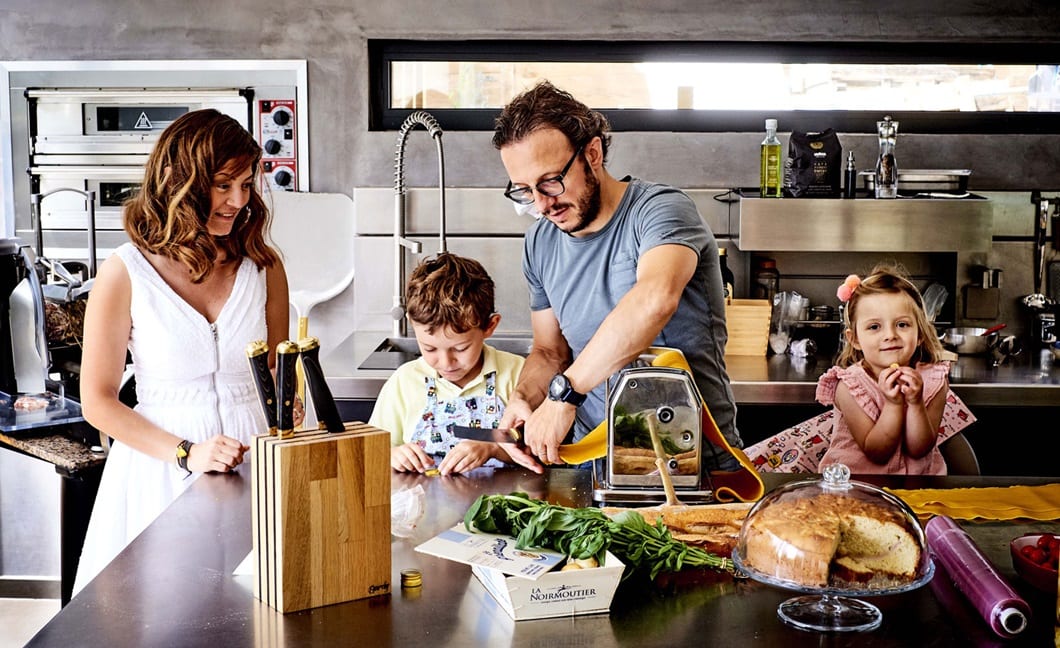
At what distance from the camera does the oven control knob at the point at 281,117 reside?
4105 mm

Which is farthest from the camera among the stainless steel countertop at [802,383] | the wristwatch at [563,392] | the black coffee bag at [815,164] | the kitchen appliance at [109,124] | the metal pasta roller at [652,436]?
the kitchen appliance at [109,124]

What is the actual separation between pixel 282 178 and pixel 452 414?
187 cm

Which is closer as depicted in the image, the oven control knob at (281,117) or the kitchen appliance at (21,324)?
the kitchen appliance at (21,324)

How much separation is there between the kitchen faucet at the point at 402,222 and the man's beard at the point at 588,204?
141 centimetres

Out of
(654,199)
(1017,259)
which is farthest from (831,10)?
(654,199)

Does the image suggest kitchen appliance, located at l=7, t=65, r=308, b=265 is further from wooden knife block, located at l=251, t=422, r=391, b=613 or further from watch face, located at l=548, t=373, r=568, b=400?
wooden knife block, located at l=251, t=422, r=391, b=613

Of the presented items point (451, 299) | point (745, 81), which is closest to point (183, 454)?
point (451, 299)

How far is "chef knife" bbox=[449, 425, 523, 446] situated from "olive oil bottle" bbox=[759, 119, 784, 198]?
189 cm

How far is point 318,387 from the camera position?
1.53 m

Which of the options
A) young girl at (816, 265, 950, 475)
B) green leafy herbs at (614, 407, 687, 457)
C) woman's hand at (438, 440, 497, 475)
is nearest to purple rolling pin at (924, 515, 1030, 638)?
green leafy herbs at (614, 407, 687, 457)

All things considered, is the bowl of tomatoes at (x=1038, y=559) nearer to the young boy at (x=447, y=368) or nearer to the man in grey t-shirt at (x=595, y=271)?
the man in grey t-shirt at (x=595, y=271)

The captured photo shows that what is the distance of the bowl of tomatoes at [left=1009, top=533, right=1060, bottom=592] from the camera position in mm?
1571

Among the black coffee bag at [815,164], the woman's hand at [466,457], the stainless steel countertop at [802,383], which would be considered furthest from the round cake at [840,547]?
the black coffee bag at [815,164]

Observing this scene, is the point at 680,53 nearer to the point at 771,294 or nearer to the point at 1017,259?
the point at 771,294
